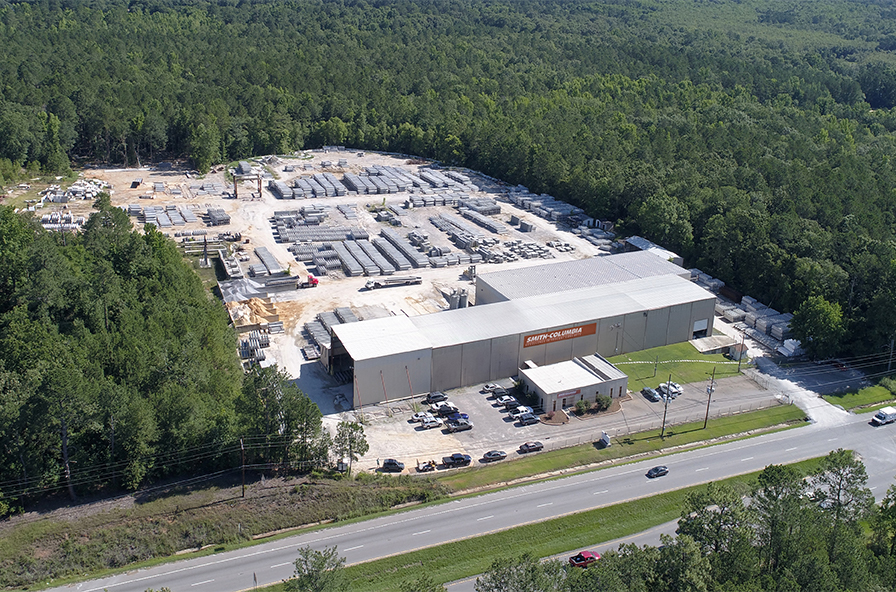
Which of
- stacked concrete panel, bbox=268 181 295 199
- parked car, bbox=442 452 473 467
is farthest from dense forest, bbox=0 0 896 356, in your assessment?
parked car, bbox=442 452 473 467

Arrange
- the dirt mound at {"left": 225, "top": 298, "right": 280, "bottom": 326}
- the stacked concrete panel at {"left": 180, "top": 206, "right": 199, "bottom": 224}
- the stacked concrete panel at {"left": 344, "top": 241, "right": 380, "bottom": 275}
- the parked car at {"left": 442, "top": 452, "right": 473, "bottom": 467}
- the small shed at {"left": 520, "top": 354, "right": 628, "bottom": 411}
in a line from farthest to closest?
the stacked concrete panel at {"left": 180, "top": 206, "right": 199, "bottom": 224} → the stacked concrete panel at {"left": 344, "top": 241, "right": 380, "bottom": 275} → the dirt mound at {"left": 225, "top": 298, "right": 280, "bottom": 326} → the small shed at {"left": 520, "top": 354, "right": 628, "bottom": 411} → the parked car at {"left": 442, "top": 452, "right": 473, "bottom": 467}

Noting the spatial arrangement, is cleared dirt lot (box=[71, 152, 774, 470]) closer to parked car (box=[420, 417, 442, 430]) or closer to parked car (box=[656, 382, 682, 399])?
parked car (box=[420, 417, 442, 430])

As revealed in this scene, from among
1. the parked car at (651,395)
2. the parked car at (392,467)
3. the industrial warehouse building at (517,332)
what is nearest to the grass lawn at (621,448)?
the parked car at (392,467)

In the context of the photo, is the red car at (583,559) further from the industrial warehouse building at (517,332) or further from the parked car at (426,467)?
the industrial warehouse building at (517,332)

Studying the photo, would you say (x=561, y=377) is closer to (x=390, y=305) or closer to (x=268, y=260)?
(x=390, y=305)

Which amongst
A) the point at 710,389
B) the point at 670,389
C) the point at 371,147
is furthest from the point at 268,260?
the point at 371,147

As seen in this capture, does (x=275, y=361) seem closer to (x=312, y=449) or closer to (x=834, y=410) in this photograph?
(x=312, y=449)
